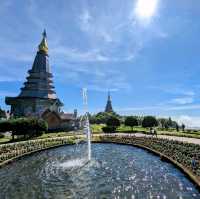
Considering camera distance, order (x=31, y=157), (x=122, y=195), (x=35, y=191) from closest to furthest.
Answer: (x=122, y=195), (x=35, y=191), (x=31, y=157)

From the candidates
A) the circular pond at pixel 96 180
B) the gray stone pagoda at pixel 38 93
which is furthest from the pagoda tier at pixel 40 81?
the circular pond at pixel 96 180

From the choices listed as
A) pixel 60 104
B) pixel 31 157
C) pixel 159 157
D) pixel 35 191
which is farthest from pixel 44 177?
pixel 60 104

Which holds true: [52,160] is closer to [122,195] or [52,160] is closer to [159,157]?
[159,157]

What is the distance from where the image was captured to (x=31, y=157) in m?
35.9

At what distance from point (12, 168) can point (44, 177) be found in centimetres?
627

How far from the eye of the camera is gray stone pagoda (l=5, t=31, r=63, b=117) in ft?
320

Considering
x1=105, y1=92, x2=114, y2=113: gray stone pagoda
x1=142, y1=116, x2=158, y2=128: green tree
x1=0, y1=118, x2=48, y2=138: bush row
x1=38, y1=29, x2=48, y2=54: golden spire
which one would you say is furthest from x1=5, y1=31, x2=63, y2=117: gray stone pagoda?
x1=105, y1=92, x2=114, y2=113: gray stone pagoda

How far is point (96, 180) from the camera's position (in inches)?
896

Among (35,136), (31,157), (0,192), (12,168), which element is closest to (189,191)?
(0,192)

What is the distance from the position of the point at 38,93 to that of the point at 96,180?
80993 mm

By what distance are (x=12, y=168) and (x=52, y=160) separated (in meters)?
6.08

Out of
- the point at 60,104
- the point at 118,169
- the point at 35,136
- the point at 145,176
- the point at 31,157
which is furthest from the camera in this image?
the point at 60,104

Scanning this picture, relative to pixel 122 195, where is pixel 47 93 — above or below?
above

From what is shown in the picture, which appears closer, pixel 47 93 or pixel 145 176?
pixel 145 176
